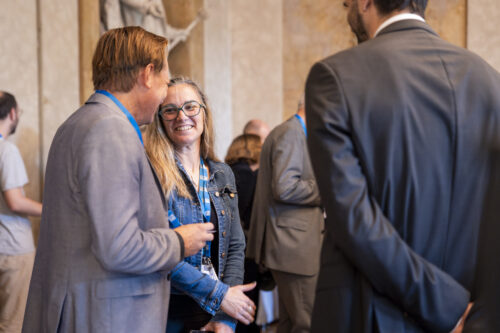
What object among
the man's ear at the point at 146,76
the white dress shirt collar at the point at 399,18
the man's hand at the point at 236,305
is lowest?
the man's hand at the point at 236,305

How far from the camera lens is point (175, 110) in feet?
7.40

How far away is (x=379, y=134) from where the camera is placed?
1.39 meters

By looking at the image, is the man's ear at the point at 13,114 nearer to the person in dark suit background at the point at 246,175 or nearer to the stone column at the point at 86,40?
the stone column at the point at 86,40

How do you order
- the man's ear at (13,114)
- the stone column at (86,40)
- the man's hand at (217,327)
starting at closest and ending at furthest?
the man's hand at (217,327) < the man's ear at (13,114) < the stone column at (86,40)

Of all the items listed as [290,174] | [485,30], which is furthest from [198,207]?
[485,30]

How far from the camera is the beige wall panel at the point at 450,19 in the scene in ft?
24.0

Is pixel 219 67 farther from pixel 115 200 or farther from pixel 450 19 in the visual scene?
pixel 115 200

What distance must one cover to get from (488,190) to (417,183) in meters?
0.20

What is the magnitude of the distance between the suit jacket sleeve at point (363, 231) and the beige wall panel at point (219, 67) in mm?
5773

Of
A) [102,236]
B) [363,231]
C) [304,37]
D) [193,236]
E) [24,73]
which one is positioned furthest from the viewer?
[304,37]

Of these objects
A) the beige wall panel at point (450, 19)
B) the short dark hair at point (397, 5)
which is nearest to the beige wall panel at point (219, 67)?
the beige wall panel at point (450, 19)

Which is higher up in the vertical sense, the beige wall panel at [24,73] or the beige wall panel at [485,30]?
the beige wall panel at [485,30]

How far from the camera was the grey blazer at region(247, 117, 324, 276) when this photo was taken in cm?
364

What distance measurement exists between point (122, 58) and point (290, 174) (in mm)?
2088
